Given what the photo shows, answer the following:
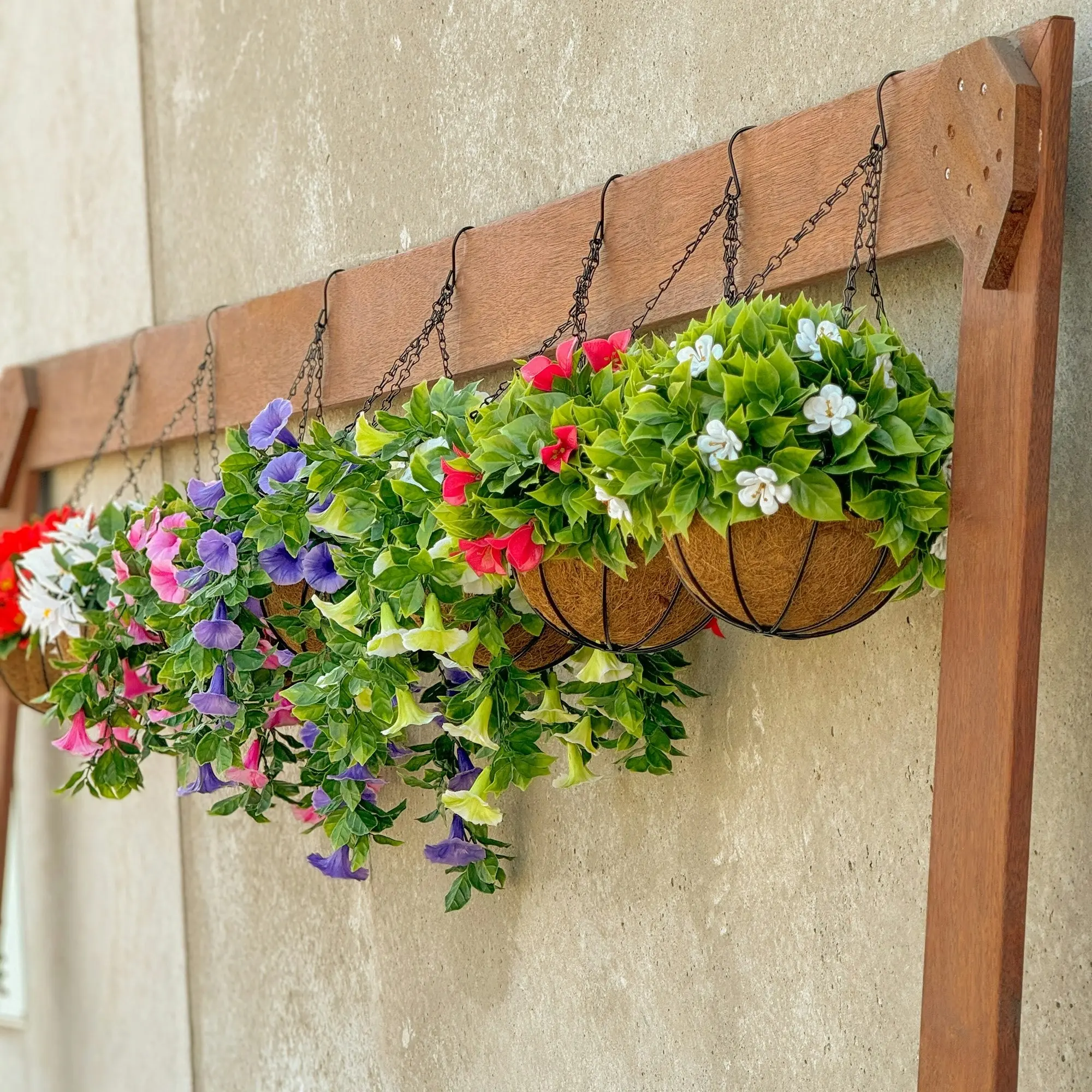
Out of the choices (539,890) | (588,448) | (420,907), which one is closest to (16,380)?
(420,907)

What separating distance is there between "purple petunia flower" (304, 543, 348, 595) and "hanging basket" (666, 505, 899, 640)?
436mm

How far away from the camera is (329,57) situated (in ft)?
6.03

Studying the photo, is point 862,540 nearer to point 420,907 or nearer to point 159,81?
point 420,907

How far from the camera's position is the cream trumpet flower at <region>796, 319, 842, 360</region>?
950mm

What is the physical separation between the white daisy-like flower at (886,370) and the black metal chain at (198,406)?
118cm

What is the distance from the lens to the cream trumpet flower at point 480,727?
1218 mm

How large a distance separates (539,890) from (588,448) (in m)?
0.74

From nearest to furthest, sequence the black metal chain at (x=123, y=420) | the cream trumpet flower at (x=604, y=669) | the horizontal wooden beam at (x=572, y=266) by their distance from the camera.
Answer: the horizontal wooden beam at (x=572, y=266) < the cream trumpet flower at (x=604, y=669) < the black metal chain at (x=123, y=420)

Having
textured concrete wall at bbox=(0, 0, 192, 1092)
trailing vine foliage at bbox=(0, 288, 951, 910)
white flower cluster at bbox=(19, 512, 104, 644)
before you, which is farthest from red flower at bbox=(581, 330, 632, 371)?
textured concrete wall at bbox=(0, 0, 192, 1092)

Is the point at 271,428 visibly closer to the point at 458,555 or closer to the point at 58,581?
the point at 458,555

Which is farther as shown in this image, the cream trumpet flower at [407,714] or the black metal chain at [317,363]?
the black metal chain at [317,363]

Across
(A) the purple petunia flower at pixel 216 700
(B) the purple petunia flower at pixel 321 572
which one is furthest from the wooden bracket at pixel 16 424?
(B) the purple petunia flower at pixel 321 572

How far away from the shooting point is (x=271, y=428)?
1.41 metres

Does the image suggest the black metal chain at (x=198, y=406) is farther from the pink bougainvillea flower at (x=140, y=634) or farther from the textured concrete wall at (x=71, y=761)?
the pink bougainvillea flower at (x=140, y=634)
